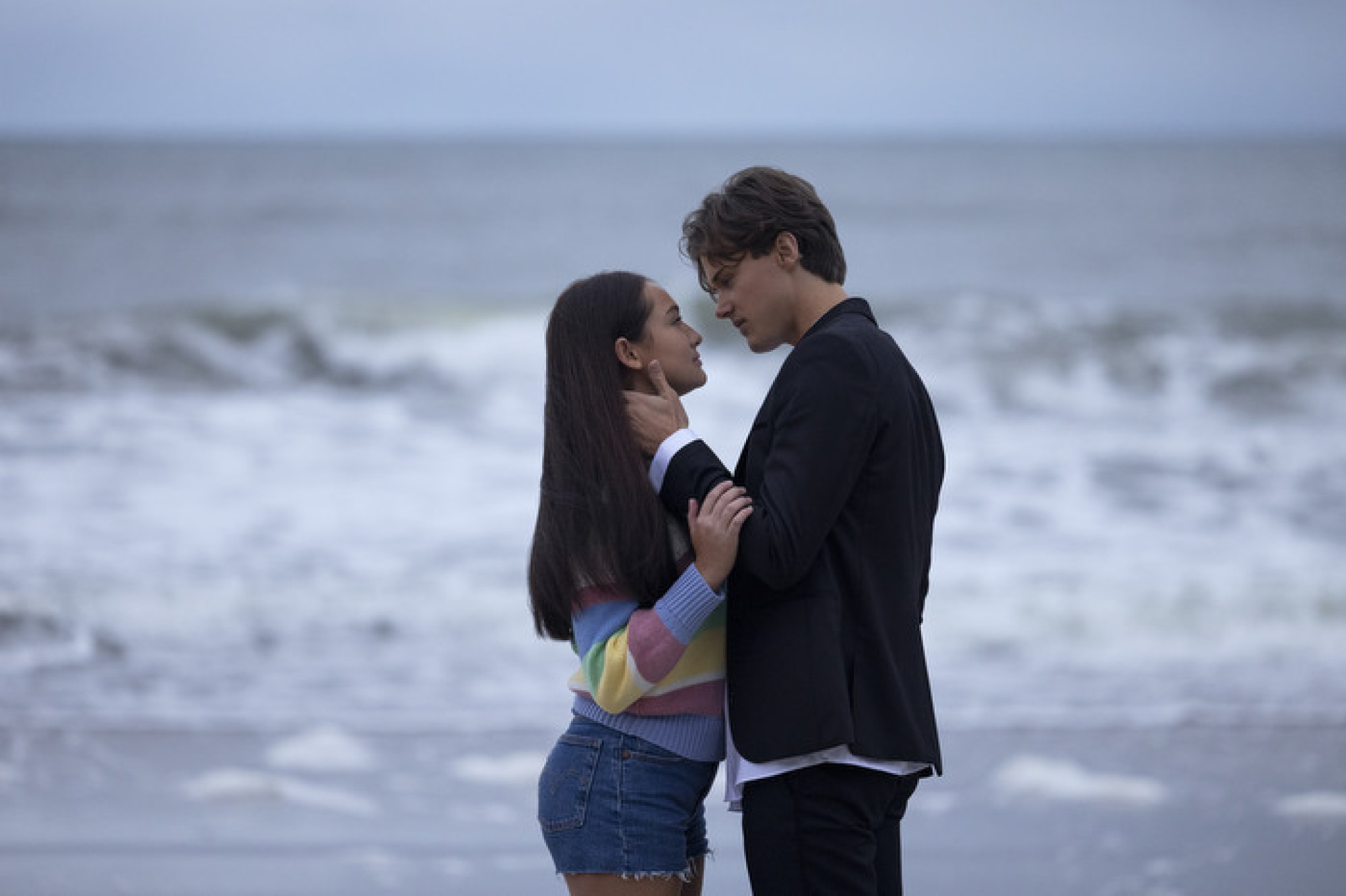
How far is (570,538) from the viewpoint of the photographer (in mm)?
1930

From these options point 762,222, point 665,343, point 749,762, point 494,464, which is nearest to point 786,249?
point 762,222

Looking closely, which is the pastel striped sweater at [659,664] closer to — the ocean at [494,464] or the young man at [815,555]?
the young man at [815,555]

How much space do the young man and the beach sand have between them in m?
1.75

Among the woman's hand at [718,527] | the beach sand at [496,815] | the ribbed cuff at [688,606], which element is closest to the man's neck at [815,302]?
the woman's hand at [718,527]

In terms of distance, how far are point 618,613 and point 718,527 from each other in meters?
0.23

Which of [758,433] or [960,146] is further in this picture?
[960,146]

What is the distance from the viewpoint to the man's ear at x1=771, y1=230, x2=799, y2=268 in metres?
1.93

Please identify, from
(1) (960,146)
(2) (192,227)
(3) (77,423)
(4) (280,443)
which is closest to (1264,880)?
(4) (280,443)

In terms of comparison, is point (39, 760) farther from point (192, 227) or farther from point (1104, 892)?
point (192, 227)

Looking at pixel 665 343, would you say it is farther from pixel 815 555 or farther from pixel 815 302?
pixel 815 555

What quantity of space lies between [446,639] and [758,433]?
424 cm

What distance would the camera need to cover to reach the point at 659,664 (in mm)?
1860

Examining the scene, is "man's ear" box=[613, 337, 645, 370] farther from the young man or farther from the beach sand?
the beach sand

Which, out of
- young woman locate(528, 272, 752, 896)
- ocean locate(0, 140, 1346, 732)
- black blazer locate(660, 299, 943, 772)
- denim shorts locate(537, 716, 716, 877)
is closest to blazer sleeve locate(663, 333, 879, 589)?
black blazer locate(660, 299, 943, 772)
